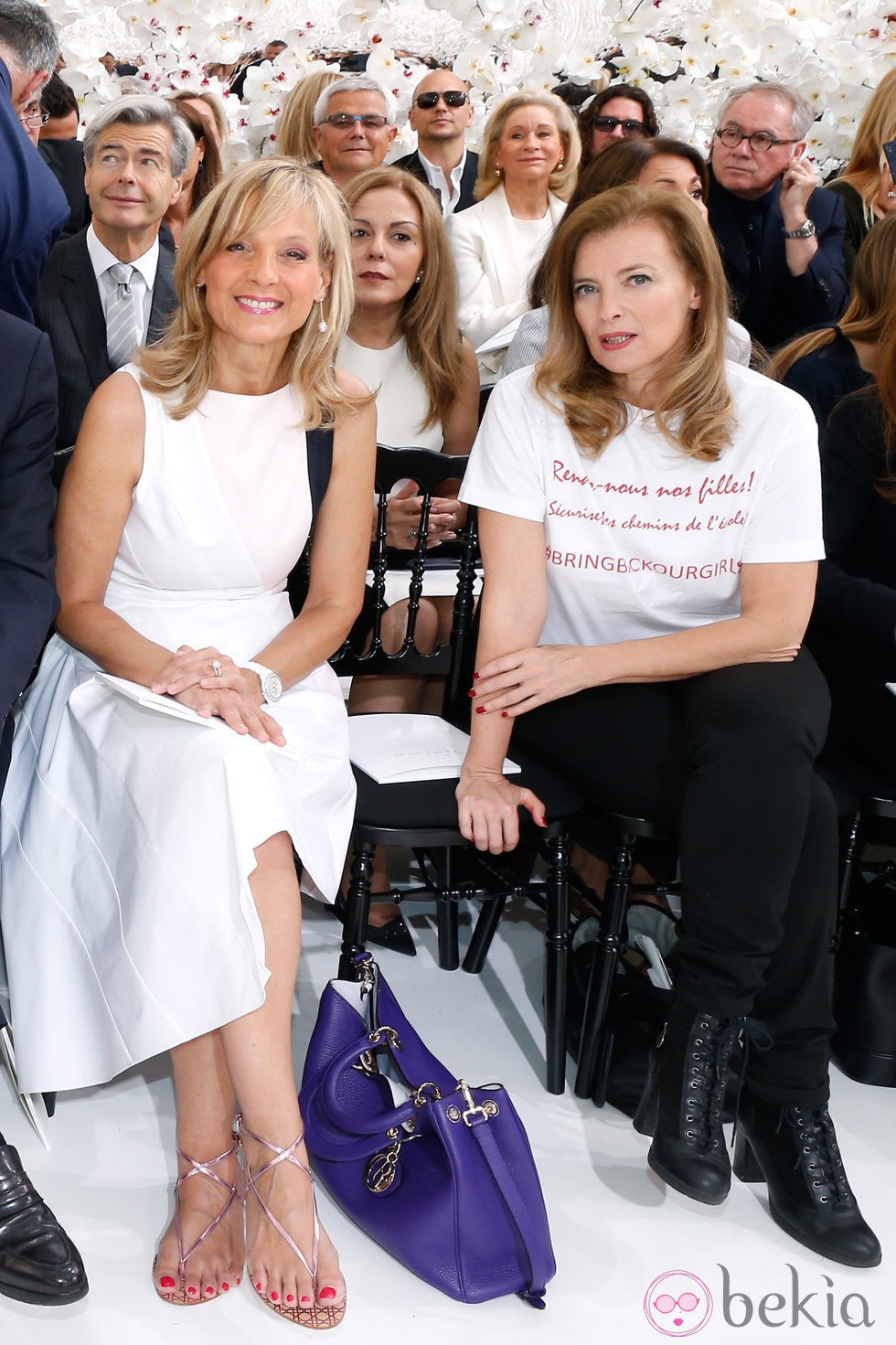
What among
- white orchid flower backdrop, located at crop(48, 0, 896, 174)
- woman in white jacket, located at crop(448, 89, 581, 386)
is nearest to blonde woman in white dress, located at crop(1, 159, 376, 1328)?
woman in white jacket, located at crop(448, 89, 581, 386)

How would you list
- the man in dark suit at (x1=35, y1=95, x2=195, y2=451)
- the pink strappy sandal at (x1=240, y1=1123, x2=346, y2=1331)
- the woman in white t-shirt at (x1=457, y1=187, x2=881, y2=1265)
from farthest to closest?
the man in dark suit at (x1=35, y1=95, x2=195, y2=451), the woman in white t-shirt at (x1=457, y1=187, x2=881, y2=1265), the pink strappy sandal at (x1=240, y1=1123, x2=346, y2=1331)

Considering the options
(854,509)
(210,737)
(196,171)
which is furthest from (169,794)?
(196,171)

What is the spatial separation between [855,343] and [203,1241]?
190 centimetres

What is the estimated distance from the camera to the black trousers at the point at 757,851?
1875 mm

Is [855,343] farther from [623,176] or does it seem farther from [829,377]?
[623,176]

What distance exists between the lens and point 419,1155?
1813 mm

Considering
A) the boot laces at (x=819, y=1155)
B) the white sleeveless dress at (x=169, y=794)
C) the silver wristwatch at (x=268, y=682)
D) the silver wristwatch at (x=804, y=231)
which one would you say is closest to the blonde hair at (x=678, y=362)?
the white sleeveless dress at (x=169, y=794)

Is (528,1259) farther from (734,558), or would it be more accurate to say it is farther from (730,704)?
(734,558)

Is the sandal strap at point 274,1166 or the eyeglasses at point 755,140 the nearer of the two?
the sandal strap at point 274,1166

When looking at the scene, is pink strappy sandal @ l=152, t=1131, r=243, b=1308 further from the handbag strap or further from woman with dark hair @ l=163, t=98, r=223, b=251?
woman with dark hair @ l=163, t=98, r=223, b=251

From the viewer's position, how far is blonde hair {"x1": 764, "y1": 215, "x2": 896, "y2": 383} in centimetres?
249

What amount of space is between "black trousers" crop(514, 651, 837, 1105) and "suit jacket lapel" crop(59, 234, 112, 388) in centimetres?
152

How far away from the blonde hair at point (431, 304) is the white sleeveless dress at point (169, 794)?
0.84 meters

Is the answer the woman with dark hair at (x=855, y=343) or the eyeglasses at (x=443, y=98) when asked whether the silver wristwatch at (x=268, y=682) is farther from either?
the eyeglasses at (x=443, y=98)
